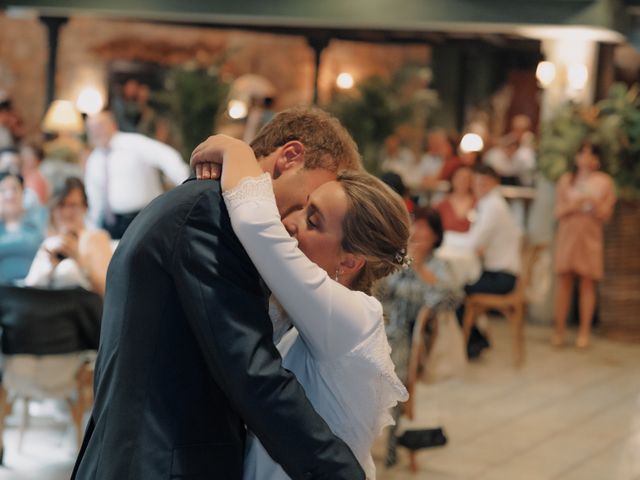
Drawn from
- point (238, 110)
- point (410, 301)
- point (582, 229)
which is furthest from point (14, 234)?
point (238, 110)

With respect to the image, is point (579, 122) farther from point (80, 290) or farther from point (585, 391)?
point (80, 290)

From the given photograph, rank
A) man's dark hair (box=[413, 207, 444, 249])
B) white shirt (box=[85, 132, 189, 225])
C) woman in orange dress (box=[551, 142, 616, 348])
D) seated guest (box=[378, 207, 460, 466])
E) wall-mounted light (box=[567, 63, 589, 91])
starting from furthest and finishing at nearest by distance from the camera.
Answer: wall-mounted light (box=[567, 63, 589, 91]) < woman in orange dress (box=[551, 142, 616, 348]) < white shirt (box=[85, 132, 189, 225]) < man's dark hair (box=[413, 207, 444, 249]) < seated guest (box=[378, 207, 460, 466])

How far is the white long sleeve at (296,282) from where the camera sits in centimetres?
197

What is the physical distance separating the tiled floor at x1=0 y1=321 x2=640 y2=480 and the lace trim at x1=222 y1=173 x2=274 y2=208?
3473mm

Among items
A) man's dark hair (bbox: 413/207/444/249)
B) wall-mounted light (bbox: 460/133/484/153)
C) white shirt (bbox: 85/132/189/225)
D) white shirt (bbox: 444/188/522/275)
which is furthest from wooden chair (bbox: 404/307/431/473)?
wall-mounted light (bbox: 460/133/484/153)

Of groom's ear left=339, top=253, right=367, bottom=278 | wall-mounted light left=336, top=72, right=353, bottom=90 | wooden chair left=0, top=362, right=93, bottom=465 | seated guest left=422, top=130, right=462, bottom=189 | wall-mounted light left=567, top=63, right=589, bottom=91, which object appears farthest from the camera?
wall-mounted light left=336, top=72, right=353, bottom=90

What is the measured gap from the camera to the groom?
1.93 meters

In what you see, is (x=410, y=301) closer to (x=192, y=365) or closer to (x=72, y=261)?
(x=72, y=261)

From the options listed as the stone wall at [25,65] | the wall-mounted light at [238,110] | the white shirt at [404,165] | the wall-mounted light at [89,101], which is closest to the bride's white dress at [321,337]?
the white shirt at [404,165]

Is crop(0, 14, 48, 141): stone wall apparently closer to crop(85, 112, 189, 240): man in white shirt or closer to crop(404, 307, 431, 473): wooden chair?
crop(85, 112, 189, 240): man in white shirt

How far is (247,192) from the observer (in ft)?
6.56

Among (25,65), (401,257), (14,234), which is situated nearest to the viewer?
(401,257)

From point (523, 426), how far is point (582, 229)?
296cm

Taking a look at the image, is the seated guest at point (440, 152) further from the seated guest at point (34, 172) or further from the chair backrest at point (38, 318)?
the chair backrest at point (38, 318)
